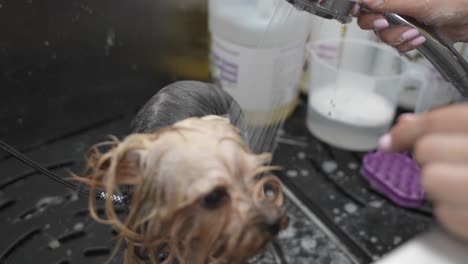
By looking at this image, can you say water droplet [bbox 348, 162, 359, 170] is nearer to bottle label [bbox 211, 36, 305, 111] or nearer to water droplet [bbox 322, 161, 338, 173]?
water droplet [bbox 322, 161, 338, 173]

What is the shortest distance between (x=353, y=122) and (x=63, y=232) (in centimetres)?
62

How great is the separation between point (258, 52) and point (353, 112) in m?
0.24

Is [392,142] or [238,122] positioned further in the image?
[238,122]

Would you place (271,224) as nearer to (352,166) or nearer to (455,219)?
(455,219)

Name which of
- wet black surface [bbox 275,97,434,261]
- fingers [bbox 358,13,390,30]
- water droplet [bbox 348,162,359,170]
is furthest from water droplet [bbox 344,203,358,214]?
fingers [bbox 358,13,390,30]

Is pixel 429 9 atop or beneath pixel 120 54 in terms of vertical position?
atop

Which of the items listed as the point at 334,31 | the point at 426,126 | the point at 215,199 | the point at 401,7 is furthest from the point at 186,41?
the point at 426,126

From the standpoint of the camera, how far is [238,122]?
73 centimetres

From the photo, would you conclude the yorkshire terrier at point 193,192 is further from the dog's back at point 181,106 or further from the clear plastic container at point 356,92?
the clear plastic container at point 356,92

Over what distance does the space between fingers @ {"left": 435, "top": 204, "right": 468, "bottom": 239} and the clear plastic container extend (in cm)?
71

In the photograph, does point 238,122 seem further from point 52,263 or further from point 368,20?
point 52,263

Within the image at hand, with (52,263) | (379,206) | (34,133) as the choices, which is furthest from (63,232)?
(379,206)

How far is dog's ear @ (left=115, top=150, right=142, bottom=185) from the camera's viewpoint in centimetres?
52

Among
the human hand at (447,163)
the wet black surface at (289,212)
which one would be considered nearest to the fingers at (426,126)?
the human hand at (447,163)
